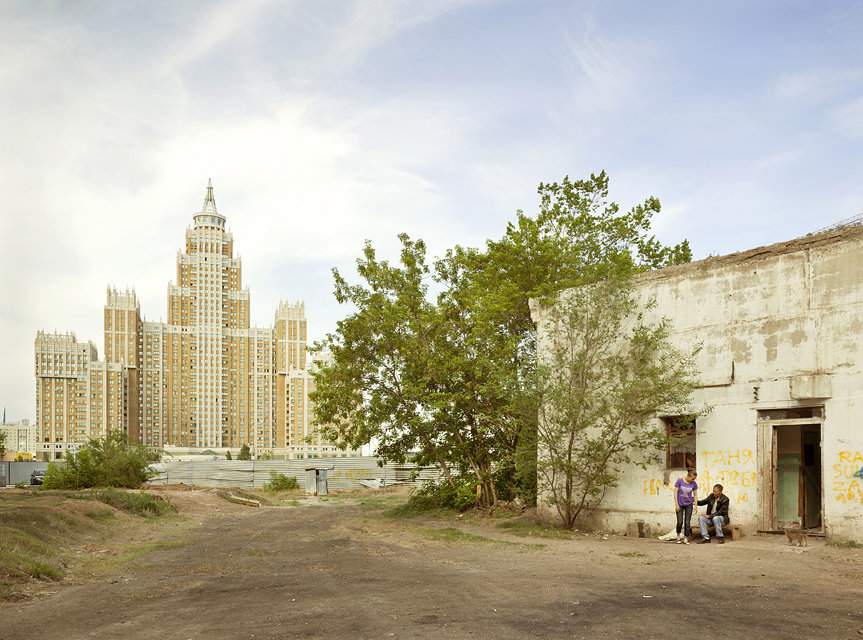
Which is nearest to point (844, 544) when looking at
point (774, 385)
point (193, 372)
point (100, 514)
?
point (774, 385)

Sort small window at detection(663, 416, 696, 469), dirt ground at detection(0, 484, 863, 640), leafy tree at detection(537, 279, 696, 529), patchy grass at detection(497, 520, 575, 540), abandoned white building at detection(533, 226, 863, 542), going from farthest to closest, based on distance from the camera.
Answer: patchy grass at detection(497, 520, 575, 540), leafy tree at detection(537, 279, 696, 529), small window at detection(663, 416, 696, 469), abandoned white building at detection(533, 226, 863, 542), dirt ground at detection(0, 484, 863, 640)

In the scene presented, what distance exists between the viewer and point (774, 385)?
14.3 metres

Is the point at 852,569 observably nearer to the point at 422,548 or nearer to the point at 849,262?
the point at 849,262

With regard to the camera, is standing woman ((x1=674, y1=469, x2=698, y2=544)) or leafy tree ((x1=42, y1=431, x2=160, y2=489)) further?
leafy tree ((x1=42, y1=431, x2=160, y2=489))

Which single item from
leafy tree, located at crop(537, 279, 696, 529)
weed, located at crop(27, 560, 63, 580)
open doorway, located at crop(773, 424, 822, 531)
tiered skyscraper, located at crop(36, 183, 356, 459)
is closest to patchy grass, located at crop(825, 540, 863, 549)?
open doorway, located at crop(773, 424, 822, 531)

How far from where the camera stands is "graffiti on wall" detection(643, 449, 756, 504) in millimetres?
14547

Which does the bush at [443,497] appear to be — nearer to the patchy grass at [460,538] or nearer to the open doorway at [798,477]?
the patchy grass at [460,538]

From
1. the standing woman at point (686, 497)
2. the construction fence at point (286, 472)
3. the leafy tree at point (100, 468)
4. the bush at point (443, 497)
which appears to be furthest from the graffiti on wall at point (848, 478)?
the leafy tree at point (100, 468)

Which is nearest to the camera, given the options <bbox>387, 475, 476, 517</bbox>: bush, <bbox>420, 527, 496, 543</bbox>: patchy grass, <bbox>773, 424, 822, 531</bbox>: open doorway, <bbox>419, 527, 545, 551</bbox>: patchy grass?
<bbox>773, 424, 822, 531</bbox>: open doorway

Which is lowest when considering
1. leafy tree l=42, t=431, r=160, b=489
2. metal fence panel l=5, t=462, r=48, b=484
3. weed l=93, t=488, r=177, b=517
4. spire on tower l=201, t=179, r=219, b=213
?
metal fence panel l=5, t=462, r=48, b=484

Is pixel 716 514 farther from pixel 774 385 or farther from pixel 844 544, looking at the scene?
pixel 774 385

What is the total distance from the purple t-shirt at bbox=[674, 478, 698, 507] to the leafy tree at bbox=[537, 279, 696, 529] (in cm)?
131

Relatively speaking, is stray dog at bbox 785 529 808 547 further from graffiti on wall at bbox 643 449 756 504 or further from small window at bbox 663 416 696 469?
small window at bbox 663 416 696 469

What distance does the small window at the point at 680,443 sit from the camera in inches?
628
